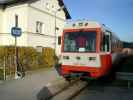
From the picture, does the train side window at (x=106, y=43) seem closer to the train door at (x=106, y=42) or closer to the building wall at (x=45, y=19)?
the train door at (x=106, y=42)

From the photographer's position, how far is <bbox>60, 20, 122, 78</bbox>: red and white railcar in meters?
12.1

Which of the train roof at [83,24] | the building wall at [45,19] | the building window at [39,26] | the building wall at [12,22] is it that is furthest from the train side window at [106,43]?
the building window at [39,26]

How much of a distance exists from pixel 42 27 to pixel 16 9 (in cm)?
377

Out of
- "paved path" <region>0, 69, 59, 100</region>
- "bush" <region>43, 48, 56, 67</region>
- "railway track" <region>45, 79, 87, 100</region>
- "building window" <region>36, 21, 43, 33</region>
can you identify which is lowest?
"railway track" <region>45, 79, 87, 100</region>

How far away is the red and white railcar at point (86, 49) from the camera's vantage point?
39.7 feet

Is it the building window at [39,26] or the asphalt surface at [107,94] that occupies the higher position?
the building window at [39,26]

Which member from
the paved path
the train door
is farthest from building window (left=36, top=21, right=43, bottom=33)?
the paved path

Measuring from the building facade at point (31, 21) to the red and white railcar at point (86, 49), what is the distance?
13172mm

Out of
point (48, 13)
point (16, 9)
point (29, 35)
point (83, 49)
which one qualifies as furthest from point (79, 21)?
point (48, 13)

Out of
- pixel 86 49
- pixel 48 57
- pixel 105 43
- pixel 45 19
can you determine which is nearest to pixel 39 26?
pixel 45 19

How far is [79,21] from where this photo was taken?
1319cm

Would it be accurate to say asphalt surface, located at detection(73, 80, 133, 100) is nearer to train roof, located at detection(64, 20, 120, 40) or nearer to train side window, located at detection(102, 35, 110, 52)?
train side window, located at detection(102, 35, 110, 52)

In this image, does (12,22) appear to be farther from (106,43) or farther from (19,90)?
(19,90)

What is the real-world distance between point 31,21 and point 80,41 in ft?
48.2
